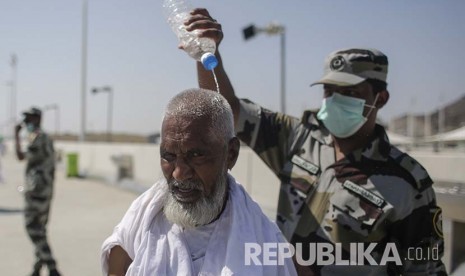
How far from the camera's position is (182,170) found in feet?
5.04

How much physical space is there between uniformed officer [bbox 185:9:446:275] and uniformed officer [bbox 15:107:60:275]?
3423 millimetres

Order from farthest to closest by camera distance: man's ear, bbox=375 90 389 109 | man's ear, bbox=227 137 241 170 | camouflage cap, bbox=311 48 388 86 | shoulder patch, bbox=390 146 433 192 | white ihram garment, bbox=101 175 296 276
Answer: man's ear, bbox=375 90 389 109
camouflage cap, bbox=311 48 388 86
shoulder patch, bbox=390 146 433 192
man's ear, bbox=227 137 241 170
white ihram garment, bbox=101 175 296 276

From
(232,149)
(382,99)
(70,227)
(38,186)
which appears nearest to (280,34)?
(70,227)

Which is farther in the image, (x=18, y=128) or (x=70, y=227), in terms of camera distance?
(x=70, y=227)

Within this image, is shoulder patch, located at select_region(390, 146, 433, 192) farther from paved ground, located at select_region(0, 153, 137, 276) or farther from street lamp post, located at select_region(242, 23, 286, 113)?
street lamp post, located at select_region(242, 23, 286, 113)

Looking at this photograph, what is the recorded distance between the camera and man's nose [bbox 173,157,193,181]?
154 cm

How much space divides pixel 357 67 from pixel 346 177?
536 millimetres

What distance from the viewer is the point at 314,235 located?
216 cm

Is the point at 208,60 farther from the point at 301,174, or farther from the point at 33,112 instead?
the point at 33,112

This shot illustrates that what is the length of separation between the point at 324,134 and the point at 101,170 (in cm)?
1528

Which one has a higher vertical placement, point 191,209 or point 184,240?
point 191,209

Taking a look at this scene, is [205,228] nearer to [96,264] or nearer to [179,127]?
[179,127]

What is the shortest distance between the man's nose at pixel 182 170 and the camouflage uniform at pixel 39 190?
399 cm
